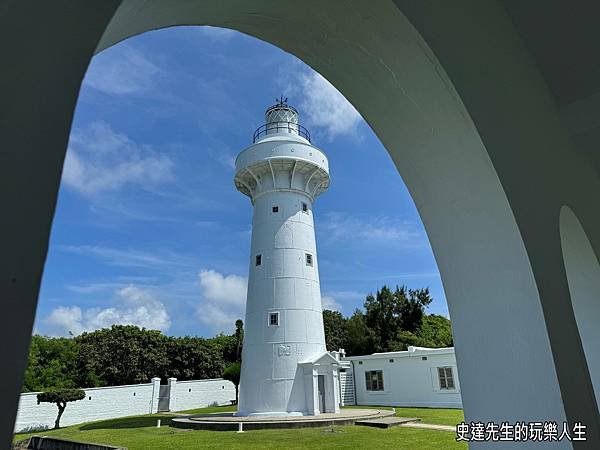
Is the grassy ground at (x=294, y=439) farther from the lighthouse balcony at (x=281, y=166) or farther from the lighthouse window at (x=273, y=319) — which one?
the lighthouse balcony at (x=281, y=166)

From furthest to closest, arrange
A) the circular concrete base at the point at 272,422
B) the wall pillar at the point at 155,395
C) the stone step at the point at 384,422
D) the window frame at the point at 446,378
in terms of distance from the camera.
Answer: the wall pillar at the point at 155,395 → the window frame at the point at 446,378 → the circular concrete base at the point at 272,422 → the stone step at the point at 384,422

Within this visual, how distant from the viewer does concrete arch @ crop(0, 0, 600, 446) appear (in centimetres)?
148

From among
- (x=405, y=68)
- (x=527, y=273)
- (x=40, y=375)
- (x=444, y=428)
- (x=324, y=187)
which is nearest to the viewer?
(x=527, y=273)

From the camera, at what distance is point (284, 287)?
12.1 meters

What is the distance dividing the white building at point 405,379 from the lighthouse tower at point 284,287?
2486mm

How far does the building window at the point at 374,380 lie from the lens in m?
16.5

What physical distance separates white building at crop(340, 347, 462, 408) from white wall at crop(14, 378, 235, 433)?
6.92 m

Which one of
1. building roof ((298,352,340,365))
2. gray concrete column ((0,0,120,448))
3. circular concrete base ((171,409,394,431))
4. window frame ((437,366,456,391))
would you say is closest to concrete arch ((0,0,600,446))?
gray concrete column ((0,0,120,448))

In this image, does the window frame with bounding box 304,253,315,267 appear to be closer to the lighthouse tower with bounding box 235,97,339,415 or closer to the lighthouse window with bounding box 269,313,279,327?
the lighthouse tower with bounding box 235,97,339,415

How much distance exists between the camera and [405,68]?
1.64m

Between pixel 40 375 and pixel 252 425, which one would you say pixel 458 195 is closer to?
pixel 252 425

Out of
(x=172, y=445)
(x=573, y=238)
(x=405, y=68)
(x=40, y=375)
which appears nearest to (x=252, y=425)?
(x=172, y=445)

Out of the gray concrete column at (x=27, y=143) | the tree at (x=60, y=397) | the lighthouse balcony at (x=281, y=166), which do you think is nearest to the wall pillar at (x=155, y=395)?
the tree at (x=60, y=397)

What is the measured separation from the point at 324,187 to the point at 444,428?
857cm
